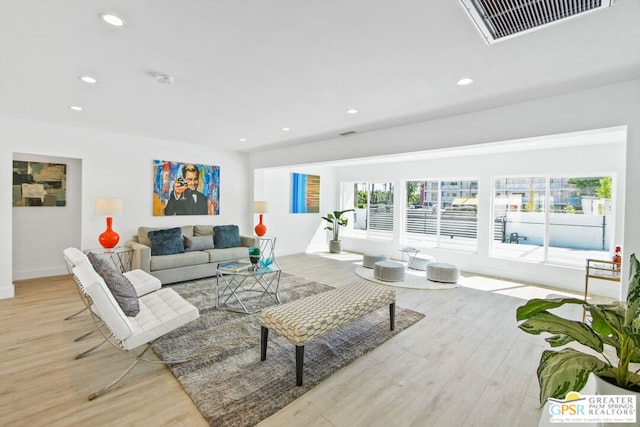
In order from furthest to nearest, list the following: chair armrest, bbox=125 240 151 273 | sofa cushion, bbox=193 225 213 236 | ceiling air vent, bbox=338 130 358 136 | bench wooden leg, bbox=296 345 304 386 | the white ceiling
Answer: sofa cushion, bbox=193 225 213 236 < ceiling air vent, bbox=338 130 358 136 < chair armrest, bbox=125 240 151 273 < bench wooden leg, bbox=296 345 304 386 < the white ceiling

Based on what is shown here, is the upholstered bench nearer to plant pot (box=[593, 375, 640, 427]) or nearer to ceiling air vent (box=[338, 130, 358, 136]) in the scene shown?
plant pot (box=[593, 375, 640, 427])

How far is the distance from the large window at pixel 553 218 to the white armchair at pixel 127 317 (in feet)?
20.1

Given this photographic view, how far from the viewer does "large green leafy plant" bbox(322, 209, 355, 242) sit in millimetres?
8336

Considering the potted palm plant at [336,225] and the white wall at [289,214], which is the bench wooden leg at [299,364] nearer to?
the white wall at [289,214]

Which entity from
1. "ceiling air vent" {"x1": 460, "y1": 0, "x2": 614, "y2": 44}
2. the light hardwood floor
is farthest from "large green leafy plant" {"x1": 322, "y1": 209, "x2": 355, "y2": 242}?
"ceiling air vent" {"x1": 460, "y1": 0, "x2": 614, "y2": 44}

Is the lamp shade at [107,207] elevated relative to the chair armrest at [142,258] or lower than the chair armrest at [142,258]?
elevated

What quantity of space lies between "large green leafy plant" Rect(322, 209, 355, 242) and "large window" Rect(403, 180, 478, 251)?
1702 mm

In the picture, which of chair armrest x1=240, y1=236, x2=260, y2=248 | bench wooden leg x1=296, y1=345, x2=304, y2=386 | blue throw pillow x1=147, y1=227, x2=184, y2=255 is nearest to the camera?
bench wooden leg x1=296, y1=345, x2=304, y2=386

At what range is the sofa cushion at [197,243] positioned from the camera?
5.57 metres

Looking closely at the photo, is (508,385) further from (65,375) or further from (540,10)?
(65,375)

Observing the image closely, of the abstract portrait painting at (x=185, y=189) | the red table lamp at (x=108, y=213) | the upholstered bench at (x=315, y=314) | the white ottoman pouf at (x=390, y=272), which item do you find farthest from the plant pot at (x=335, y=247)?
the red table lamp at (x=108, y=213)

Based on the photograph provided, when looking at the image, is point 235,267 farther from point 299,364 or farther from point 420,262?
point 420,262

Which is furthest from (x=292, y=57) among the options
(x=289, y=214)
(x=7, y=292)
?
(x=289, y=214)

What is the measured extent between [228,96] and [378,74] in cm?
171
